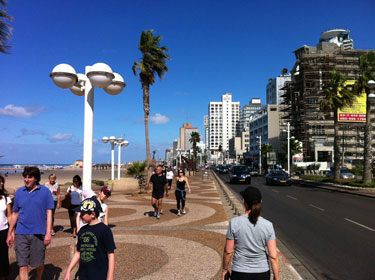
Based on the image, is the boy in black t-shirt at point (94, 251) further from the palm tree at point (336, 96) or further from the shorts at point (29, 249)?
the palm tree at point (336, 96)

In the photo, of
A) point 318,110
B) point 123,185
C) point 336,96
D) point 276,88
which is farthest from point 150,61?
point 276,88

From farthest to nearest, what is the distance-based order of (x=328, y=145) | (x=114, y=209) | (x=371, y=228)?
(x=328, y=145) < (x=114, y=209) < (x=371, y=228)

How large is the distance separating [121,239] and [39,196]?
11.6ft

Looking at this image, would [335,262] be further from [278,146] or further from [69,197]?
[278,146]

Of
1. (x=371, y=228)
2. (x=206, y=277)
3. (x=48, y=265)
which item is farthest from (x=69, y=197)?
(x=371, y=228)

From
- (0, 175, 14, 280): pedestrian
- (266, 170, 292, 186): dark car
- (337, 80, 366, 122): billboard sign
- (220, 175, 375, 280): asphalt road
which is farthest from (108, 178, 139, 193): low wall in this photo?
(337, 80, 366, 122): billboard sign

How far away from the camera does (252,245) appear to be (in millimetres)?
2975

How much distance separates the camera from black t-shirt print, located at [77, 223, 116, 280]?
117 inches

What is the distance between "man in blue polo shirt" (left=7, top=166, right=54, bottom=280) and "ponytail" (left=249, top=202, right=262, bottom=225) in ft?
9.41

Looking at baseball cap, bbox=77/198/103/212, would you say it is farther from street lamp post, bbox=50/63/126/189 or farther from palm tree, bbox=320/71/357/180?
palm tree, bbox=320/71/357/180

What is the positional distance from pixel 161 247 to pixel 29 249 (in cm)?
307

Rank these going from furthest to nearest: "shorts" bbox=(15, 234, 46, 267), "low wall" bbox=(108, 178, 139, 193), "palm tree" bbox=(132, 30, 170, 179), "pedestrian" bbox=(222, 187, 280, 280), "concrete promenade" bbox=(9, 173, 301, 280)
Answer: "low wall" bbox=(108, 178, 139, 193) < "palm tree" bbox=(132, 30, 170, 179) < "concrete promenade" bbox=(9, 173, 301, 280) < "shorts" bbox=(15, 234, 46, 267) < "pedestrian" bbox=(222, 187, 280, 280)

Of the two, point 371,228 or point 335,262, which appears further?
point 371,228

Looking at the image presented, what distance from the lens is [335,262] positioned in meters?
5.85
